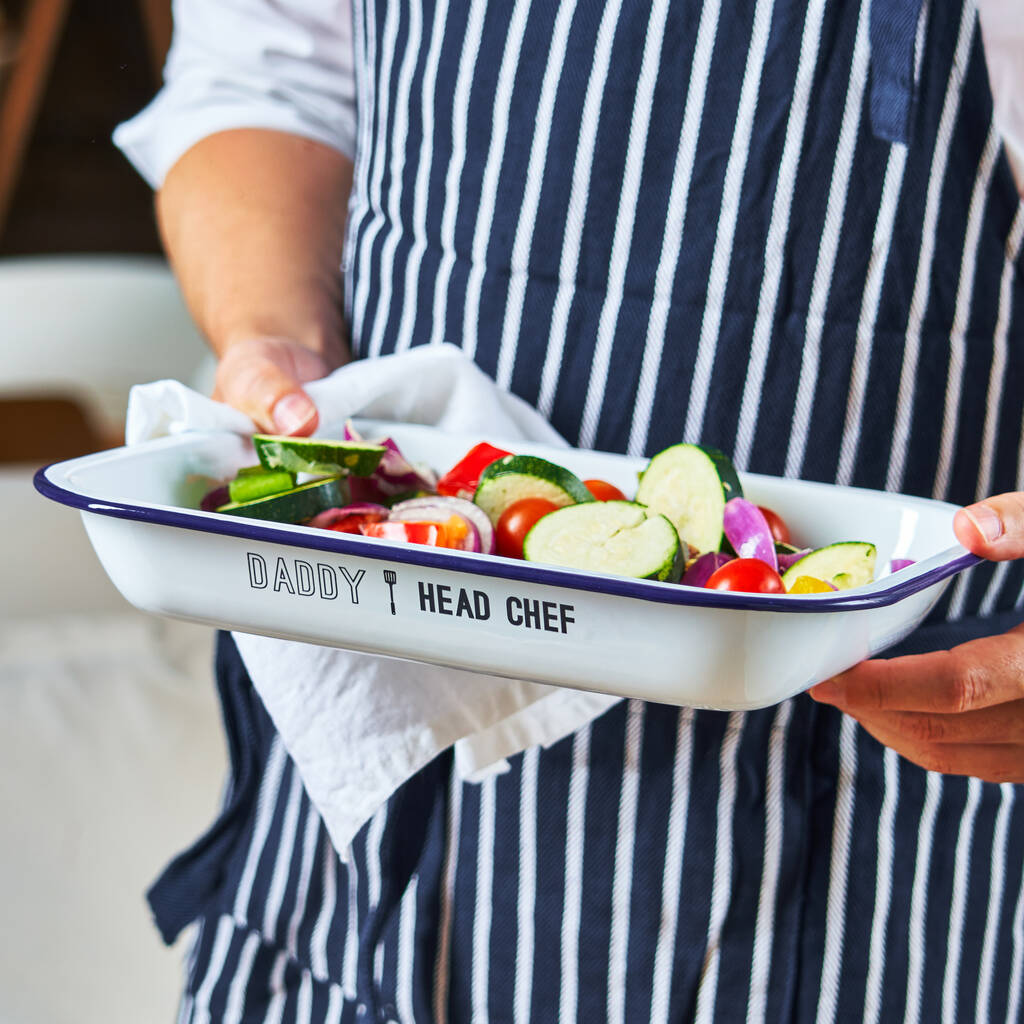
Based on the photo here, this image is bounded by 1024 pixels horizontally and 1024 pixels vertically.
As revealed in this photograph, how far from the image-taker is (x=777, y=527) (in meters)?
0.47

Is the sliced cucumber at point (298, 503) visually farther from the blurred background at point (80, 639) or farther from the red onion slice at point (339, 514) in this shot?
the blurred background at point (80, 639)

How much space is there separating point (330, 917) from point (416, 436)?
0.88 ft

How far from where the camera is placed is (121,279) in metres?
1.37

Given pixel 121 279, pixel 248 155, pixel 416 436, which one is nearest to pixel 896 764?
pixel 416 436

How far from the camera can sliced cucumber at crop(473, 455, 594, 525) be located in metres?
0.45

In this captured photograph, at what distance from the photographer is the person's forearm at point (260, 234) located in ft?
2.07

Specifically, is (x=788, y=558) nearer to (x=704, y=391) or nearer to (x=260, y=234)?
(x=704, y=391)

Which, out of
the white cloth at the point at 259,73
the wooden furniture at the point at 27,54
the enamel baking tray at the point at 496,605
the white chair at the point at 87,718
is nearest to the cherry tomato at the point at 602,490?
the enamel baking tray at the point at 496,605

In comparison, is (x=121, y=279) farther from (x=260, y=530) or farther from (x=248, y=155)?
(x=260, y=530)

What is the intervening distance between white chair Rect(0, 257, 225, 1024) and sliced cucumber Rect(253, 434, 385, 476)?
78 centimetres

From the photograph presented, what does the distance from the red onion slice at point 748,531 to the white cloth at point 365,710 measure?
0.30ft

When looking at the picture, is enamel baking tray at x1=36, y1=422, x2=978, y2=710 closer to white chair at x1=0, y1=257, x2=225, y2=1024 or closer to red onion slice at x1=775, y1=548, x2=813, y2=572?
red onion slice at x1=775, y1=548, x2=813, y2=572

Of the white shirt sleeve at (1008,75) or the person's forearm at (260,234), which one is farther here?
the person's forearm at (260,234)

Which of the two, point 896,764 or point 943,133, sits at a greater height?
point 943,133
